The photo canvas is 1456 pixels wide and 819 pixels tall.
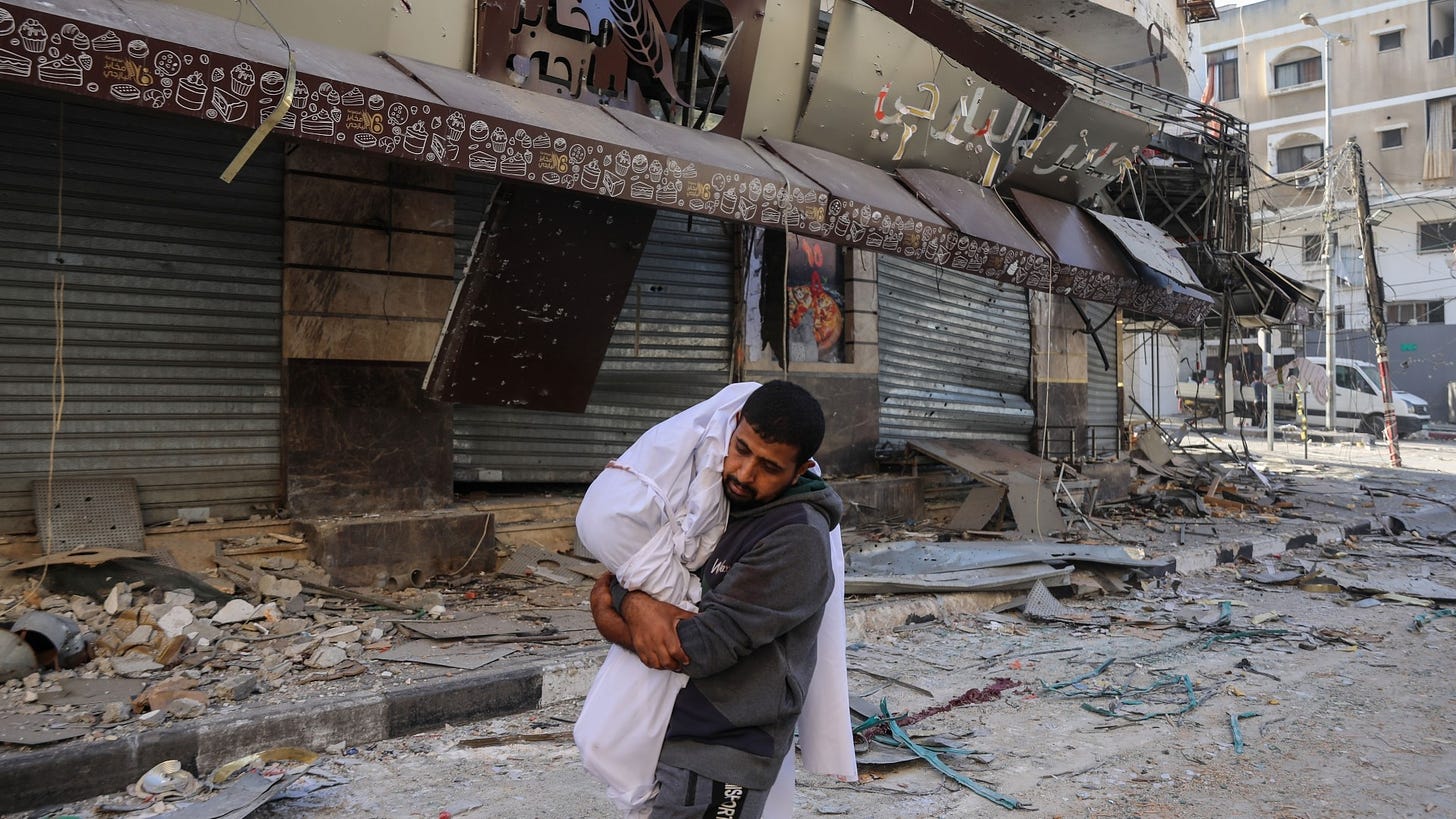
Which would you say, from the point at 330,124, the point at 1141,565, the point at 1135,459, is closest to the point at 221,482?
the point at 330,124

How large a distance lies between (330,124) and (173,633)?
2666 millimetres

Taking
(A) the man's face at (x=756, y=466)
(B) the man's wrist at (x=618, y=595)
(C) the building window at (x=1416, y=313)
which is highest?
(C) the building window at (x=1416, y=313)

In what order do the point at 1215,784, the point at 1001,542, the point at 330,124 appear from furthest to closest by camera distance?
the point at 1001,542 → the point at 330,124 → the point at 1215,784

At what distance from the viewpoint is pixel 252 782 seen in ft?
11.6

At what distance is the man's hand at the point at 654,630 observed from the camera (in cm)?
186

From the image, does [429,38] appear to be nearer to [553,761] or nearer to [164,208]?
[164,208]

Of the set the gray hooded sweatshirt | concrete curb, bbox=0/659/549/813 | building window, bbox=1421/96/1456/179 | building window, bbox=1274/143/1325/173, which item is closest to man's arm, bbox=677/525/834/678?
the gray hooded sweatshirt

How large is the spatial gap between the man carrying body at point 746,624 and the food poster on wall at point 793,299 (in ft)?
23.1

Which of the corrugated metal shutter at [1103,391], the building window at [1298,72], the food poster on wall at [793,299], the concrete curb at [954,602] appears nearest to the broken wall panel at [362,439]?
the concrete curb at [954,602]

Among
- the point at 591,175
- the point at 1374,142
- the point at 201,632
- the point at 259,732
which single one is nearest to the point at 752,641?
the point at 259,732

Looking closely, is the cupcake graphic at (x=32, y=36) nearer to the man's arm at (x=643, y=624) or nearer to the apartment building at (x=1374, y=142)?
the man's arm at (x=643, y=624)

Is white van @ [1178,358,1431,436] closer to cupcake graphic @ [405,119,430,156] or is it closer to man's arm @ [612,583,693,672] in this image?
cupcake graphic @ [405,119,430,156]

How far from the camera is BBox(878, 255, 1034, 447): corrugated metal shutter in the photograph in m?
10.7

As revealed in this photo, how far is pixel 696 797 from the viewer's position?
76.6 inches
